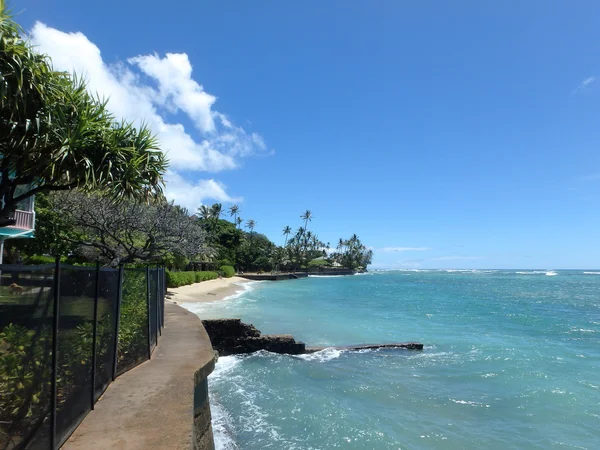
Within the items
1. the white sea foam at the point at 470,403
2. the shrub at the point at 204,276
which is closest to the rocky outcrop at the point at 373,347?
the white sea foam at the point at 470,403

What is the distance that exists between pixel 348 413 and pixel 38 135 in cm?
889

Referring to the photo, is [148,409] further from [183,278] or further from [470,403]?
[183,278]

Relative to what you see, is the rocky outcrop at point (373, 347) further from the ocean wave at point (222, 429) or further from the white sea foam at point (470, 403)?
the ocean wave at point (222, 429)

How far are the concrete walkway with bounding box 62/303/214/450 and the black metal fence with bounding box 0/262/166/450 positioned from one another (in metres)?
0.17

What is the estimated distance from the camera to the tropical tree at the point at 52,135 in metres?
6.36

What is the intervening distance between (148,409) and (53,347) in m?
2.07

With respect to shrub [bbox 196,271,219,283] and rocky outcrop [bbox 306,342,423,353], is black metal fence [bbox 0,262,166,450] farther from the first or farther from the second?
shrub [bbox 196,271,219,283]

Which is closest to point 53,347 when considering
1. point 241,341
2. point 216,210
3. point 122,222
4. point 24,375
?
point 24,375

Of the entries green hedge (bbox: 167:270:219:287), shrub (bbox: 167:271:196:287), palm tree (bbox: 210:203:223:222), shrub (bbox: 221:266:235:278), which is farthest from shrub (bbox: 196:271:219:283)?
palm tree (bbox: 210:203:223:222)

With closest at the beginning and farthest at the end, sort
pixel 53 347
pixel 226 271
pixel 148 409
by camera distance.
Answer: pixel 53 347, pixel 148 409, pixel 226 271

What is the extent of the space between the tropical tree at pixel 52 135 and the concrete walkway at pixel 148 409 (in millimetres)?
3846

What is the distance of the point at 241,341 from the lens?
16125 millimetres

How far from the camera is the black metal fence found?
9.12 ft

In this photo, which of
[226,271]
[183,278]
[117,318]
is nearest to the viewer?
[117,318]
